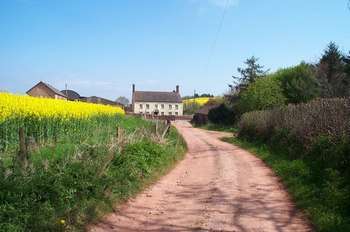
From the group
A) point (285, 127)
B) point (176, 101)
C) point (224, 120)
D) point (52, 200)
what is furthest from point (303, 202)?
point (176, 101)

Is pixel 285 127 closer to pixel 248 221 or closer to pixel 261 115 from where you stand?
pixel 261 115

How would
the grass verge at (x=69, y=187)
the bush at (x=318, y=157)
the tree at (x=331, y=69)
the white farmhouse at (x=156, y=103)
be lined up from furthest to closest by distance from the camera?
the white farmhouse at (x=156, y=103), the tree at (x=331, y=69), the bush at (x=318, y=157), the grass verge at (x=69, y=187)

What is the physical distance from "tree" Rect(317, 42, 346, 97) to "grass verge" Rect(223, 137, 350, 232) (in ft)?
99.7

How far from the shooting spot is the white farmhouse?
429ft

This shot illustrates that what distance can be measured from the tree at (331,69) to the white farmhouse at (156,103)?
80318mm

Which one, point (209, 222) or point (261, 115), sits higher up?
point (261, 115)

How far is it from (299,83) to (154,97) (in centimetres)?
8611

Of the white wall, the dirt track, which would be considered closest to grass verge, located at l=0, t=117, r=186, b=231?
the dirt track

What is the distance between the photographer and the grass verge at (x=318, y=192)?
9570 millimetres

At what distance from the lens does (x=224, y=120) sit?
216 feet

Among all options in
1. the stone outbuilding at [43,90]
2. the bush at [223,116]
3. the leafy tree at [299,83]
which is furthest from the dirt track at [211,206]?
the stone outbuilding at [43,90]

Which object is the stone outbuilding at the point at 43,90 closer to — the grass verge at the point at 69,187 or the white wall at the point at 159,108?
the white wall at the point at 159,108

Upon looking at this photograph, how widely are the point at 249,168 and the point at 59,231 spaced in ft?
38.6

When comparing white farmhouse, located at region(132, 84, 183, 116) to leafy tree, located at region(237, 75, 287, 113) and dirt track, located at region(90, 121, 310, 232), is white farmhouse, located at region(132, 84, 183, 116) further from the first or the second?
dirt track, located at region(90, 121, 310, 232)
